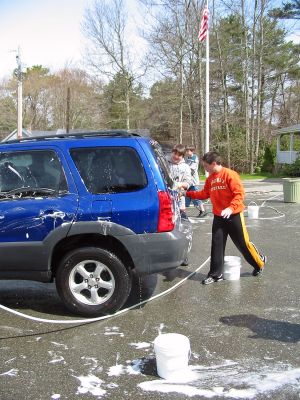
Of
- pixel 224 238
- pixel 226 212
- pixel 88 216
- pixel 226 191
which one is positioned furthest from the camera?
pixel 224 238

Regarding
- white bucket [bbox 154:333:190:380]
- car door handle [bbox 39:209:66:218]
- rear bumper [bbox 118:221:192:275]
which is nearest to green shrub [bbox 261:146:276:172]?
rear bumper [bbox 118:221:192:275]

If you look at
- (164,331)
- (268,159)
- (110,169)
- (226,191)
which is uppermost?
(268,159)

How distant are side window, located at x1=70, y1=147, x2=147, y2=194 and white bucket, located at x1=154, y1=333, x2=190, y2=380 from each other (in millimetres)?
1592

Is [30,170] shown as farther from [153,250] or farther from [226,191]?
[226,191]

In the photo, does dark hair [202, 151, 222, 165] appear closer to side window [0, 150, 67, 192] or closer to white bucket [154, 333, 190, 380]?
side window [0, 150, 67, 192]

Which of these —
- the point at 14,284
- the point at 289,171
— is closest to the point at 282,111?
the point at 289,171

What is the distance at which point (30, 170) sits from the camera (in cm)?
455

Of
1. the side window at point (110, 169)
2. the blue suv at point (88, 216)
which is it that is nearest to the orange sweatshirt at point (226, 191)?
the blue suv at point (88, 216)

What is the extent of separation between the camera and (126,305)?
488 cm

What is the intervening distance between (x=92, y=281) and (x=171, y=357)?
1.49m

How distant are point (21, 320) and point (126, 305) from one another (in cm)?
108

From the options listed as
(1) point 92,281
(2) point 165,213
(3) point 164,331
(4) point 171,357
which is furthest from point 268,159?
(4) point 171,357

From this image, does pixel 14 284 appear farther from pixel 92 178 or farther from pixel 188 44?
pixel 188 44

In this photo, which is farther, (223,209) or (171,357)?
(223,209)
